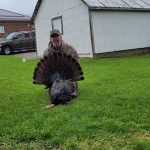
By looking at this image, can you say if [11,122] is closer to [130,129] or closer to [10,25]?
[130,129]

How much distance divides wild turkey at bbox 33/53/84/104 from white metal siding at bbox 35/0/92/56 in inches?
480

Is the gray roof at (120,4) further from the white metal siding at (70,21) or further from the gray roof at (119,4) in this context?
the white metal siding at (70,21)

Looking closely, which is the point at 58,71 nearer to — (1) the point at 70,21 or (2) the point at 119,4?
(1) the point at 70,21

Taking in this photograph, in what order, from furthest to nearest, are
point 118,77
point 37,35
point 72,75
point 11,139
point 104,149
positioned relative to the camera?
point 37,35, point 118,77, point 72,75, point 11,139, point 104,149

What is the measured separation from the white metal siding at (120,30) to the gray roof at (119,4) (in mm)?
336

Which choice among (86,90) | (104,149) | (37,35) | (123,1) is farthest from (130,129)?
(37,35)

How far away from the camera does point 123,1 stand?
22.9 m

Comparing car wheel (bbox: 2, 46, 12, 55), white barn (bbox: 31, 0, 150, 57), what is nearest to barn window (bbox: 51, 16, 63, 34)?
white barn (bbox: 31, 0, 150, 57)

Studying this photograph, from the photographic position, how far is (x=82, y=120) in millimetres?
6652

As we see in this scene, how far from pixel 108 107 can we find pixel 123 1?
16.2m

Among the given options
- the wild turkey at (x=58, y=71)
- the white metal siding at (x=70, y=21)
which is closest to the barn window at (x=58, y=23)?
the white metal siding at (x=70, y=21)

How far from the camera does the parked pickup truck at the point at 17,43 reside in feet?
101

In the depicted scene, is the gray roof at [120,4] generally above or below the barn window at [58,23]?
above

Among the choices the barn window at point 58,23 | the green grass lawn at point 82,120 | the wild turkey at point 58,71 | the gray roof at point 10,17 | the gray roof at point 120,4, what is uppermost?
the gray roof at point 10,17
